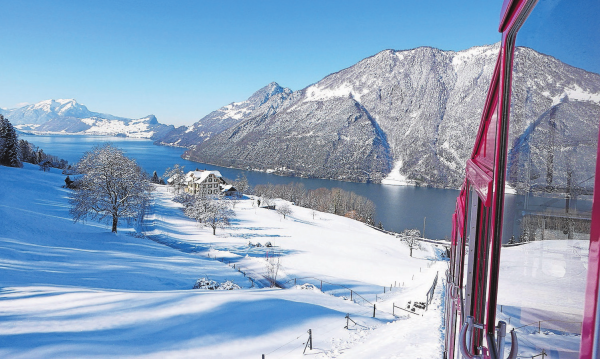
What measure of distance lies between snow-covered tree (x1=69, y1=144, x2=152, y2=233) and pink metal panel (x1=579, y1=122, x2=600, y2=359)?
2147 centimetres

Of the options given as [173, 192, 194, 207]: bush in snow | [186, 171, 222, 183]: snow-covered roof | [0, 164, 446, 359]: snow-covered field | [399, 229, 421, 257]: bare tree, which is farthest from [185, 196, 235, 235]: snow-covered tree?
[186, 171, 222, 183]: snow-covered roof

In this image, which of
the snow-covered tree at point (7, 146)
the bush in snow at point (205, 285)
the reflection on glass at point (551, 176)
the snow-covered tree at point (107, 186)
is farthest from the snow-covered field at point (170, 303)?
the snow-covered tree at point (7, 146)

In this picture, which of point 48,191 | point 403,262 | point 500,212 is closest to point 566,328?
point 500,212

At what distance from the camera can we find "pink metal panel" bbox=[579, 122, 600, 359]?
0.82 metres

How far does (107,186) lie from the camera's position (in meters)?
18.9

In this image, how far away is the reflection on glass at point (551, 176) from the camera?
0.99 meters

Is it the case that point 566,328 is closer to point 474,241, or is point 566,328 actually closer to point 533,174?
point 533,174

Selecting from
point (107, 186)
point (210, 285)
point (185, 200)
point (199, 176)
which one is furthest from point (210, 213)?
point (199, 176)

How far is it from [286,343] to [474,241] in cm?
714

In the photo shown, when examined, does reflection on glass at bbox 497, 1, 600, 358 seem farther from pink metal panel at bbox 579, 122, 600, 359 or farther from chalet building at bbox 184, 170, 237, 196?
chalet building at bbox 184, 170, 237, 196

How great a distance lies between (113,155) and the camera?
19.0 m

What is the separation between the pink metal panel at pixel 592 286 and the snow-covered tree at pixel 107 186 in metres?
21.5

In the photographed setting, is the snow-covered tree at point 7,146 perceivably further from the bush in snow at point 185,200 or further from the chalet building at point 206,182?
the chalet building at point 206,182

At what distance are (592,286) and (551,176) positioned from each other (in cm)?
57
